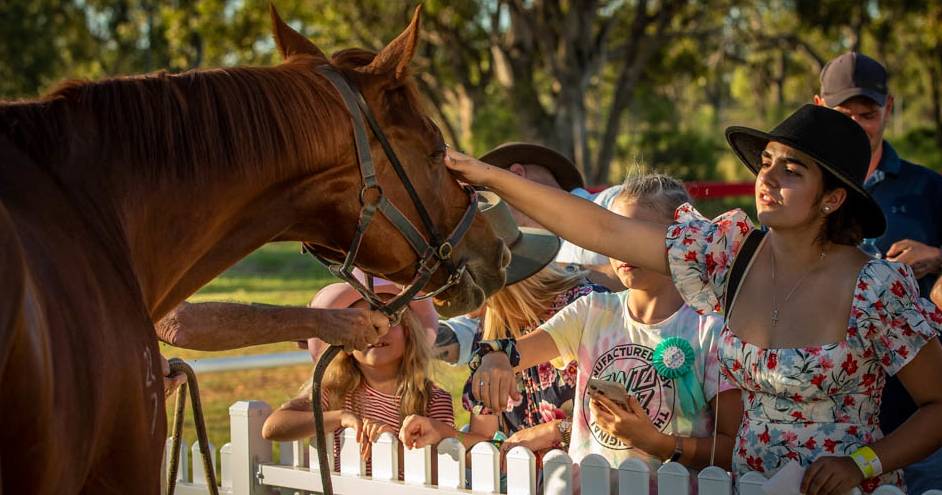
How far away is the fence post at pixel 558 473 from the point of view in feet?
10.8

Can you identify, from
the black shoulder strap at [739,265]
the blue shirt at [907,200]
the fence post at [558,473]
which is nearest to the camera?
the black shoulder strap at [739,265]

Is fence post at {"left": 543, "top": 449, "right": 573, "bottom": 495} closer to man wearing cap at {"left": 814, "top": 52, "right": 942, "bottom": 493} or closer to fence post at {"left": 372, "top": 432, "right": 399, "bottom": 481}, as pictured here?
fence post at {"left": 372, "top": 432, "right": 399, "bottom": 481}

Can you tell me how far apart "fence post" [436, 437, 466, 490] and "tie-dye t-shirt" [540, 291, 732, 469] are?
0.41 m

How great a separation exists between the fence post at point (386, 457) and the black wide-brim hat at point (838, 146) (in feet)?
5.48

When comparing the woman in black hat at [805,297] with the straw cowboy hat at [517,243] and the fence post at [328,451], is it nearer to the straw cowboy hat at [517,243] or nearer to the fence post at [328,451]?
the straw cowboy hat at [517,243]

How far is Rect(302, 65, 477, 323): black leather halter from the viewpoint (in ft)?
8.79

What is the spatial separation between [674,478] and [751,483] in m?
0.28

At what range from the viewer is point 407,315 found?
3.78m

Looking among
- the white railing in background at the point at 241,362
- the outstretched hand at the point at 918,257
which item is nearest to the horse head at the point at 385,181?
the outstretched hand at the point at 918,257

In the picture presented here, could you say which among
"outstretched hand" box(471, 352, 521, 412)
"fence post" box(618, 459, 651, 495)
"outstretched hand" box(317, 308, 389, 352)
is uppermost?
"outstretched hand" box(317, 308, 389, 352)

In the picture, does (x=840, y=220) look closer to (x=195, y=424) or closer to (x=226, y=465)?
(x=195, y=424)

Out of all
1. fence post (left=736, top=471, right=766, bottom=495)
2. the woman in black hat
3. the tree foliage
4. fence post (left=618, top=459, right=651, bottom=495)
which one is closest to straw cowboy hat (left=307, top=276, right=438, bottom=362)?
the woman in black hat

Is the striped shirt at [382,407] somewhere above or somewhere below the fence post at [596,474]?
above

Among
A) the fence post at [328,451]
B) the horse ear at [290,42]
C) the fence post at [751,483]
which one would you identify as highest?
the horse ear at [290,42]
